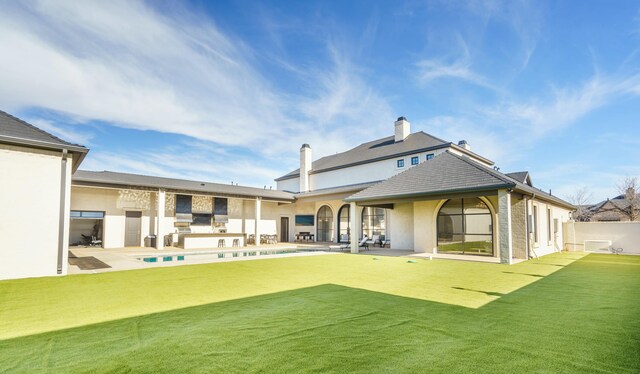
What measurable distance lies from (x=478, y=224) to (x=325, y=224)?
12353 millimetres

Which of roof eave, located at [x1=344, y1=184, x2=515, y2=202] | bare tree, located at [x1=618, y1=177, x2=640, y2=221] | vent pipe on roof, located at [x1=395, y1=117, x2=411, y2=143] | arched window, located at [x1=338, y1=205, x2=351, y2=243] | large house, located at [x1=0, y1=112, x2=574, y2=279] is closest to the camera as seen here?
large house, located at [x1=0, y1=112, x2=574, y2=279]

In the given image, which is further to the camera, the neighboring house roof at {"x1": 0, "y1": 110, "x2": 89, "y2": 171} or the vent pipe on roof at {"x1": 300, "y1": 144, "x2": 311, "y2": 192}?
the vent pipe on roof at {"x1": 300, "y1": 144, "x2": 311, "y2": 192}

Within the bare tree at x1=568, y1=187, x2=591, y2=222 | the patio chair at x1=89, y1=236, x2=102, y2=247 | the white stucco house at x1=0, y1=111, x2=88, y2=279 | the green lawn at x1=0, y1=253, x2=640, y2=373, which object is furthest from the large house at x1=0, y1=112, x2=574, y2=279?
the bare tree at x1=568, y1=187, x2=591, y2=222

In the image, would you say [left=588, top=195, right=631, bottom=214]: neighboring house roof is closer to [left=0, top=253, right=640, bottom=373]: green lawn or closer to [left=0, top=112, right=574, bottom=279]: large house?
[left=0, top=112, right=574, bottom=279]: large house

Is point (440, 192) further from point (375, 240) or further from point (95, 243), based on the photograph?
point (95, 243)

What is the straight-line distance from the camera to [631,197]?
126ft

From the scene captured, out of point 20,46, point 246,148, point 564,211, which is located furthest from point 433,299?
point 246,148

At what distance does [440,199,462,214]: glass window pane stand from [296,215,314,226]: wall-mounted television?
12.3m

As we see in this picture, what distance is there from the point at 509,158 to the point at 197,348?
38815 mm

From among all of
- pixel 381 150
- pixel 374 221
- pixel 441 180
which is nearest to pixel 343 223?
pixel 374 221

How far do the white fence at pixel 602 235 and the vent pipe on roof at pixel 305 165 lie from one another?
19.4 meters

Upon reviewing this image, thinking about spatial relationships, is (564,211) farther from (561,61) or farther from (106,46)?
(106,46)

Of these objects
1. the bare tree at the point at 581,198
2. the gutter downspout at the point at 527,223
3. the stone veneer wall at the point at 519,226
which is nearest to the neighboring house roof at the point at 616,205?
the bare tree at the point at 581,198

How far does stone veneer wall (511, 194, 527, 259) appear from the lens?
43.9 ft
